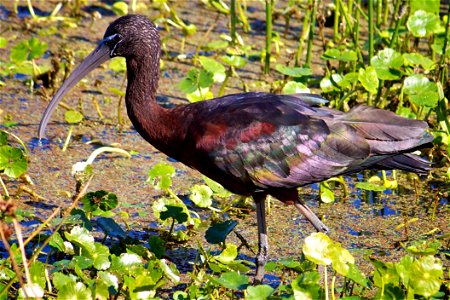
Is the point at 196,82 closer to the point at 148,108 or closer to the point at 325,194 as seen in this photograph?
the point at 325,194

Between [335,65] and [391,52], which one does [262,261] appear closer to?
[391,52]

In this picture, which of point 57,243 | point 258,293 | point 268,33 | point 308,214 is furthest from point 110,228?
point 268,33

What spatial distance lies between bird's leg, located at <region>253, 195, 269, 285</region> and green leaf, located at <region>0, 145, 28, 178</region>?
1.25 metres

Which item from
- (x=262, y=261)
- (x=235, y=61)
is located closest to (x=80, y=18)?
(x=235, y=61)

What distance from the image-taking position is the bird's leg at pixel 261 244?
4648mm

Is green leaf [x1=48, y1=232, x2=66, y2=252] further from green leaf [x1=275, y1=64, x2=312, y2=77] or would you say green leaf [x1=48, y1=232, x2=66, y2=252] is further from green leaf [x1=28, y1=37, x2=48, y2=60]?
green leaf [x1=28, y1=37, x2=48, y2=60]

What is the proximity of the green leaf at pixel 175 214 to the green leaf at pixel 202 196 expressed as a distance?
1.29 ft

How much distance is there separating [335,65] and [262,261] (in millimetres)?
3092

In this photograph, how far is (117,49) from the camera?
4.81 metres

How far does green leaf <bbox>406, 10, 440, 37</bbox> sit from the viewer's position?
616 cm

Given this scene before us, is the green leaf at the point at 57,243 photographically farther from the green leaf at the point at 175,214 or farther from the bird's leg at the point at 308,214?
the bird's leg at the point at 308,214

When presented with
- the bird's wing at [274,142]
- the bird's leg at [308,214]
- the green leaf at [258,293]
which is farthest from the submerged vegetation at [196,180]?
the bird's wing at [274,142]

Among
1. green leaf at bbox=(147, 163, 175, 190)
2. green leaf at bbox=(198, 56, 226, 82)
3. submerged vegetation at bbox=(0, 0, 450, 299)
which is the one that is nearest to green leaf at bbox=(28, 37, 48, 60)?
submerged vegetation at bbox=(0, 0, 450, 299)

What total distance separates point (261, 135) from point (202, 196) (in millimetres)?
688
